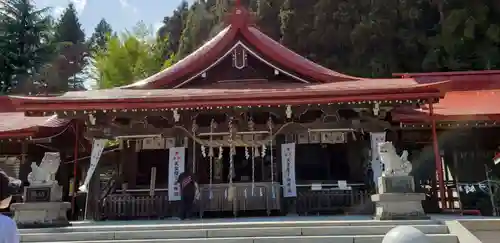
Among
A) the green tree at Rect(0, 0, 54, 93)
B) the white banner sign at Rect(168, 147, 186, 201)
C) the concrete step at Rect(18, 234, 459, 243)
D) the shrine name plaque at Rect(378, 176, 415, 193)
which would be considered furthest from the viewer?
the green tree at Rect(0, 0, 54, 93)

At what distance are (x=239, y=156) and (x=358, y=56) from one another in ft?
47.8

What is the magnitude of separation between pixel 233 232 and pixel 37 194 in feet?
14.0

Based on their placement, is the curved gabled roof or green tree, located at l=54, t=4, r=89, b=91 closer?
the curved gabled roof

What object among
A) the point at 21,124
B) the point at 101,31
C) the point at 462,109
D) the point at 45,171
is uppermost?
the point at 101,31

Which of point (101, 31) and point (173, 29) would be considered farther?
point (101, 31)

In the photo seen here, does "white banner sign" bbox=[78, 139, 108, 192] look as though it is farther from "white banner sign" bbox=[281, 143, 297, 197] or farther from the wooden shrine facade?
"white banner sign" bbox=[281, 143, 297, 197]

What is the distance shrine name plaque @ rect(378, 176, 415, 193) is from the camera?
358 inches

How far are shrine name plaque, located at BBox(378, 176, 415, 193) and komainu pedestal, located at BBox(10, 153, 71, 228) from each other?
6.29 metres

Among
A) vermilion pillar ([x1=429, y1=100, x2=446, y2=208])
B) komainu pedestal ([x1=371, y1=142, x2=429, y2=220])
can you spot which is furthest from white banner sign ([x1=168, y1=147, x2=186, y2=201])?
vermilion pillar ([x1=429, y1=100, x2=446, y2=208])

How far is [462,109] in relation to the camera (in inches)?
498

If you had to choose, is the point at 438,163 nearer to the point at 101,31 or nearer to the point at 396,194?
the point at 396,194

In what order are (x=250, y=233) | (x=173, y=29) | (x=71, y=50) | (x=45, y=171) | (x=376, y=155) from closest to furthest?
(x=250, y=233), (x=45, y=171), (x=376, y=155), (x=71, y=50), (x=173, y=29)

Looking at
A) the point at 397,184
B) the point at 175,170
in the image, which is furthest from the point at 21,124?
the point at 397,184

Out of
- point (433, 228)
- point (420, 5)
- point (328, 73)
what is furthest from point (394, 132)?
point (420, 5)
